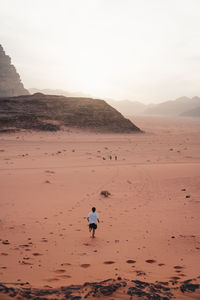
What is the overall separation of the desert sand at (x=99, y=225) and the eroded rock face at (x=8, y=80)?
315 ft

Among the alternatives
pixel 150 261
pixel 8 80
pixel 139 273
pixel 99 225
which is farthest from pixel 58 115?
pixel 8 80

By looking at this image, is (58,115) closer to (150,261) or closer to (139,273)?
(150,261)

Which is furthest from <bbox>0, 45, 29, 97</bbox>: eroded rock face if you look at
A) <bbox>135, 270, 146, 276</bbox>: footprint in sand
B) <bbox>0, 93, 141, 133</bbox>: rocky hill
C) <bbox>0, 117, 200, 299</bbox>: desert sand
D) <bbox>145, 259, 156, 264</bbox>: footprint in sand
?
<bbox>135, 270, 146, 276</bbox>: footprint in sand

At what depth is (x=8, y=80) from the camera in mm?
109812

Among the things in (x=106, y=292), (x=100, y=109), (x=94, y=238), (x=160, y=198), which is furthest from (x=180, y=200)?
(x=100, y=109)

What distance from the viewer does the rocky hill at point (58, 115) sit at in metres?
38.1

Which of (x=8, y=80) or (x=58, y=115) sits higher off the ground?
(x=8, y=80)

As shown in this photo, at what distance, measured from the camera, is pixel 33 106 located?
148 ft

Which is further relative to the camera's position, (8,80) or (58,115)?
(8,80)

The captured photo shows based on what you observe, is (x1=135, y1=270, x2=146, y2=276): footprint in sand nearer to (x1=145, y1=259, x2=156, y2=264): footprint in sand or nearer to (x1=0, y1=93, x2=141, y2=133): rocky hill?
(x1=145, y1=259, x2=156, y2=264): footprint in sand

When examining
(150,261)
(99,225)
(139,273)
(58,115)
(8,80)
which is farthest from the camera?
(8,80)

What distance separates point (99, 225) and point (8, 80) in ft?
374

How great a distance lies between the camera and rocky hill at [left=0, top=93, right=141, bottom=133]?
38094mm

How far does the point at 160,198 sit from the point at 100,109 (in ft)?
125
